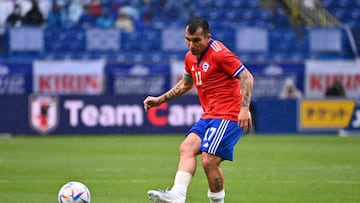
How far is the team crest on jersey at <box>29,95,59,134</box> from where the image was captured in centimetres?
2478

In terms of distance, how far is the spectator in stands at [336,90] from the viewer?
27.4 metres

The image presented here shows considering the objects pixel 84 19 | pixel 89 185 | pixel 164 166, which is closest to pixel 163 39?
pixel 84 19

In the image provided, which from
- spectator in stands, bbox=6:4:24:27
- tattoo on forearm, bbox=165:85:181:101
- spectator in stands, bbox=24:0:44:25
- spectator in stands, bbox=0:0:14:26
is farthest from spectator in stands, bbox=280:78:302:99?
tattoo on forearm, bbox=165:85:181:101

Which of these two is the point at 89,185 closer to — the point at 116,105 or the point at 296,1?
the point at 116,105

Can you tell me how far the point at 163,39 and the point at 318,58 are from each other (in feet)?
17.5

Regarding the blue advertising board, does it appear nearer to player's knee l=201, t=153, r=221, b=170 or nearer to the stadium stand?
A: the stadium stand

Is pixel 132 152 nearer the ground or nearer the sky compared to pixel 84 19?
nearer the ground

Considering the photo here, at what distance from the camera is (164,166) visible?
647 inches

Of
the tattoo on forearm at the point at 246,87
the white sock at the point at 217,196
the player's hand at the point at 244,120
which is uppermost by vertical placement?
the tattoo on forearm at the point at 246,87

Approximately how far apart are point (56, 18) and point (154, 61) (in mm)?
4234

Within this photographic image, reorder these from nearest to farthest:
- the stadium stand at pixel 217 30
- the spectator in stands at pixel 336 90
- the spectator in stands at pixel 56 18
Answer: the spectator in stands at pixel 336 90, the stadium stand at pixel 217 30, the spectator in stands at pixel 56 18

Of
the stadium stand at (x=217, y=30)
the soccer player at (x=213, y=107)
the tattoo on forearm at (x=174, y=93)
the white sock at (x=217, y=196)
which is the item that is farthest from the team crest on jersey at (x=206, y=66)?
the stadium stand at (x=217, y=30)

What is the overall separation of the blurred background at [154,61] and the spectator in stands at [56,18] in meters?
0.05

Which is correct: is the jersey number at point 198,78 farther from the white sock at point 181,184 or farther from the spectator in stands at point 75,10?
the spectator in stands at point 75,10
